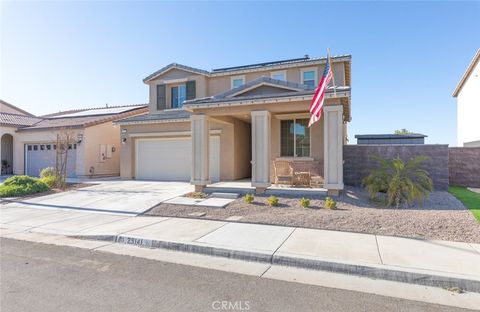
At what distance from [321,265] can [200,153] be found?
7579 mm

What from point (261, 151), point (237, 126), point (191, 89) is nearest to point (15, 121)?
point (191, 89)

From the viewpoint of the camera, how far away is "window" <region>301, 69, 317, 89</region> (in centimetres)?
1486

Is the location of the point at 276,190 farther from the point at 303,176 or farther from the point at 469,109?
the point at 469,109

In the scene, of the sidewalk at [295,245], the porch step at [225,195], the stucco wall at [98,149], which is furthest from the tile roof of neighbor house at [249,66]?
the sidewalk at [295,245]

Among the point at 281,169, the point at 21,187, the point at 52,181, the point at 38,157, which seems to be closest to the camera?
the point at 21,187

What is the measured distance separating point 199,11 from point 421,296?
11862 mm

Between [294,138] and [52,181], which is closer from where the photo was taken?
[294,138]

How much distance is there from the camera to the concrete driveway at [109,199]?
972cm

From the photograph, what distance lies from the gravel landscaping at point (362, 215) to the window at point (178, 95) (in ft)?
31.3

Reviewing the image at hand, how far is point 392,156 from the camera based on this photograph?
1241 cm

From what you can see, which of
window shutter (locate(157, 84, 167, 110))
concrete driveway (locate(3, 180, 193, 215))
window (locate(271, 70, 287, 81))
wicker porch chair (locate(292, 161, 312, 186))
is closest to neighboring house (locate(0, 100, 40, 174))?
window shutter (locate(157, 84, 167, 110))

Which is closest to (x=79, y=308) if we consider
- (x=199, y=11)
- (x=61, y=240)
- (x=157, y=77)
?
(x=61, y=240)

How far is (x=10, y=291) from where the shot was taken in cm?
401

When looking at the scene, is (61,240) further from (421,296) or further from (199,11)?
(199,11)
